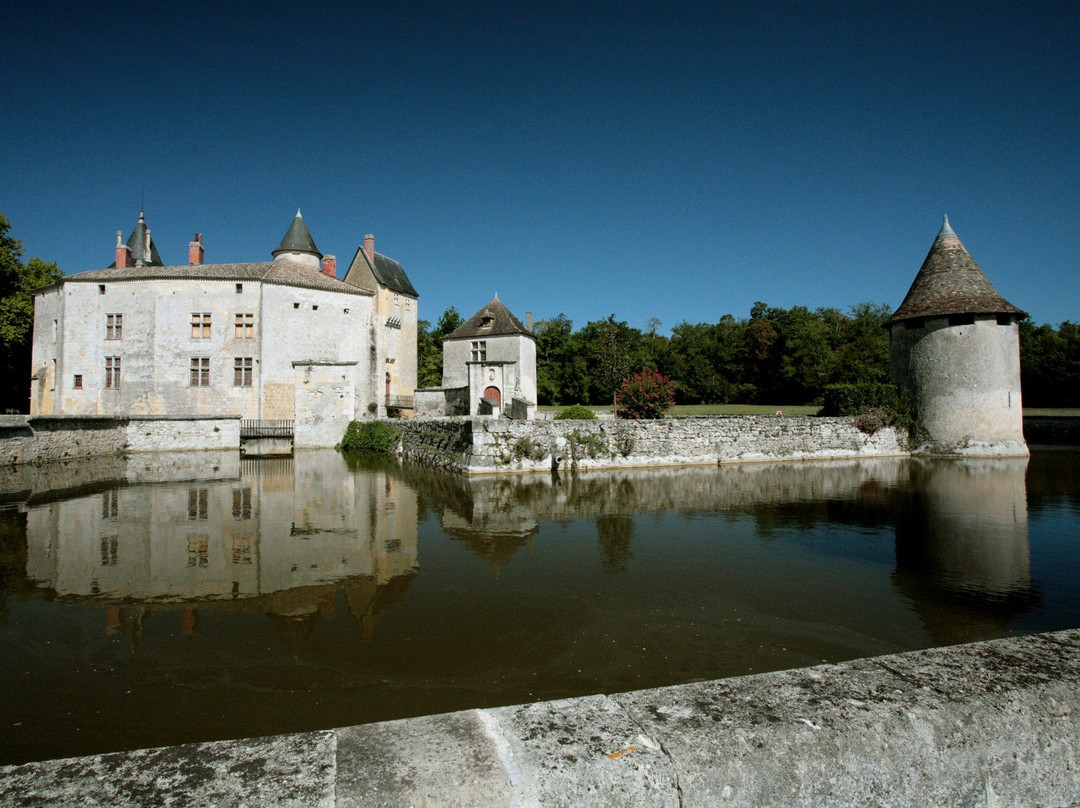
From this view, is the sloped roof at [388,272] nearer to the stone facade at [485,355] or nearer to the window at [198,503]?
the stone facade at [485,355]

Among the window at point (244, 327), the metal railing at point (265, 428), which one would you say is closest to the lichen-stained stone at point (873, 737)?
the metal railing at point (265, 428)

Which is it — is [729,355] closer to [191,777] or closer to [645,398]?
[645,398]

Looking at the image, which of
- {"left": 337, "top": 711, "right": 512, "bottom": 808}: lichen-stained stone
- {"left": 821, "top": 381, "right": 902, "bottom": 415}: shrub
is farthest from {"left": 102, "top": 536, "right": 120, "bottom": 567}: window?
{"left": 821, "top": 381, "right": 902, "bottom": 415}: shrub

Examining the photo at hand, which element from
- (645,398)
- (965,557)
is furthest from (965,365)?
(965,557)

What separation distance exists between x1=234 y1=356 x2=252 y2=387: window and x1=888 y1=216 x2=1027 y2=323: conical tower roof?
2828 centimetres

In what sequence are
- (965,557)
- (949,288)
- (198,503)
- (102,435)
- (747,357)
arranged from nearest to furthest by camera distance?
(965,557) < (198,503) < (102,435) < (949,288) < (747,357)

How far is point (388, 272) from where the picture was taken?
116 feet

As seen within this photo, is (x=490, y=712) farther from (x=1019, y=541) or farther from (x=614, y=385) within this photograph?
(x=614, y=385)

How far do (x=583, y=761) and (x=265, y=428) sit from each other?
27.3 m

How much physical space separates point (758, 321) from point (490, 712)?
5975 cm

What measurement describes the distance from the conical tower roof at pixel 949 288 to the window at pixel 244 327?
28.1 meters

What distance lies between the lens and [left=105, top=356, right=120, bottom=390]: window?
2853cm

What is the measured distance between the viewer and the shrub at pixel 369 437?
80.5 feet

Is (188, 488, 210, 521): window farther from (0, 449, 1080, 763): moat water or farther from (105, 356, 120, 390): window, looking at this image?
(105, 356, 120, 390): window
